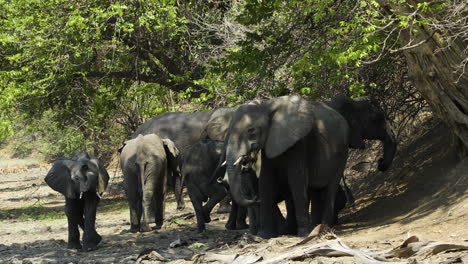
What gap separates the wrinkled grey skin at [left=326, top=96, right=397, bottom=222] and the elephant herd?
0.02 meters

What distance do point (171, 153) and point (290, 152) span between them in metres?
4.61

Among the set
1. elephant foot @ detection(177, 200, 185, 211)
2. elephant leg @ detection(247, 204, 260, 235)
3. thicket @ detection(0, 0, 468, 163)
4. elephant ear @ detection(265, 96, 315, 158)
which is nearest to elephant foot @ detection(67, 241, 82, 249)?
elephant leg @ detection(247, 204, 260, 235)

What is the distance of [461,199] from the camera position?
12.7 m

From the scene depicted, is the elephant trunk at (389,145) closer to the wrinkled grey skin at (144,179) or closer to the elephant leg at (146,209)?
the wrinkled grey skin at (144,179)

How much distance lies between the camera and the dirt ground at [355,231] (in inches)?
408

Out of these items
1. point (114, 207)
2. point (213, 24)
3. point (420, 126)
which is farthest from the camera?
point (114, 207)

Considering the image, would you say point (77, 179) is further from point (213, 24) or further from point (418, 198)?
point (213, 24)

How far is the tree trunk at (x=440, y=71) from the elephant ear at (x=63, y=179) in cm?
568

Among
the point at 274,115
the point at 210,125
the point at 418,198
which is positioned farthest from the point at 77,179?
the point at 418,198

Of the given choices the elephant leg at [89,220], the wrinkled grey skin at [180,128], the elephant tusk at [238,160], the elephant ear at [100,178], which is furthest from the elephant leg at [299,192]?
the wrinkled grey skin at [180,128]

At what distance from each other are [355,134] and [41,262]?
236 inches

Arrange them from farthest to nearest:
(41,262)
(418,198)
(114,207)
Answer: (114,207)
(418,198)
(41,262)

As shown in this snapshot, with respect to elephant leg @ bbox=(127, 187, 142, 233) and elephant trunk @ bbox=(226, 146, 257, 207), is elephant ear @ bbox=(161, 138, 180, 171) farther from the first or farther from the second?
elephant trunk @ bbox=(226, 146, 257, 207)

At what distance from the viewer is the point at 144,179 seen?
16.0m
